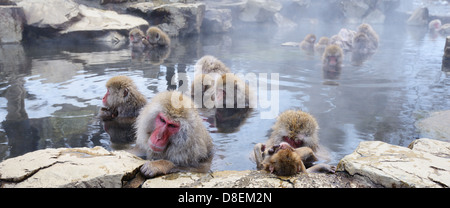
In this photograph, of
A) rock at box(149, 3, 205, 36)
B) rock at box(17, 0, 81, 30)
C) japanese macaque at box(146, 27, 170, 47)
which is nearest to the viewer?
japanese macaque at box(146, 27, 170, 47)

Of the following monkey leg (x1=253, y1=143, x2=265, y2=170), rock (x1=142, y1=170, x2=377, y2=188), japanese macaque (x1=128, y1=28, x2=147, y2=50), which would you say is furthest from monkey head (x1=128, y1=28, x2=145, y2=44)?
rock (x1=142, y1=170, x2=377, y2=188)

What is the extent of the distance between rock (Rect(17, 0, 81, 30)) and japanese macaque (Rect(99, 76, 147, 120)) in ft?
26.8

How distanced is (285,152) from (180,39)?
38.9 feet

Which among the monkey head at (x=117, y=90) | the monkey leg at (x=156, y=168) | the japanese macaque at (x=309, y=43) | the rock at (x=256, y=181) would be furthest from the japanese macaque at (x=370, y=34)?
the monkey leg at (x=156, y=168)

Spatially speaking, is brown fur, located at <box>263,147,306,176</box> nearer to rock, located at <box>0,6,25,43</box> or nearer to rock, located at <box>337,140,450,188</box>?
rock, located at <box>337,140,450,188</box>

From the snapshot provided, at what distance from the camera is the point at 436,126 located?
4219mm

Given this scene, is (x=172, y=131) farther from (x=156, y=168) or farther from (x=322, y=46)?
(x=322, y=46)

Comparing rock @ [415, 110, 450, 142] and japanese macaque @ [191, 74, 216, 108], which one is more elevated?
japanese macaque @ [191, 74, 216, 108]

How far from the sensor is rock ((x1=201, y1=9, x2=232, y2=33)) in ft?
55.6

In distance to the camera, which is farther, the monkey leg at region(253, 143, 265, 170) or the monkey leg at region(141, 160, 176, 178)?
the monkey leg at region(253, 143, 265, 170)

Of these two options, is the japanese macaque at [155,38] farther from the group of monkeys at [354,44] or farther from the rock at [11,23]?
the group of monkeys at [354,44]

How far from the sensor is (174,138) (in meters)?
2.96

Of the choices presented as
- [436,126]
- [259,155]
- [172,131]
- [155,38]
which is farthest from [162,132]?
[155,38]

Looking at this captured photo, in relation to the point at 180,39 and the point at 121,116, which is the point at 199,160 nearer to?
the point at 121,116
